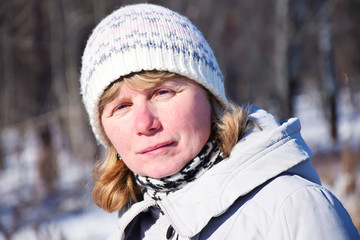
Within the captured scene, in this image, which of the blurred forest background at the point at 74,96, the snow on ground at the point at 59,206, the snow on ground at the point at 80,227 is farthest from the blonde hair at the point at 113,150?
the snow on ground at the point at 80,227

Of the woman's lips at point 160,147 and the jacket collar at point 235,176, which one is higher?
the woman's lips at point 160,147

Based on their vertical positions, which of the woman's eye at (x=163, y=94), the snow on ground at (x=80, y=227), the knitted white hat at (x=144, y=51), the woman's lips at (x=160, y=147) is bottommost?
the snow on ground at (x=80, y=227)

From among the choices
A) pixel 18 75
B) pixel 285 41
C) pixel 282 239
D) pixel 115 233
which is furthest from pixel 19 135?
pixel 18 75

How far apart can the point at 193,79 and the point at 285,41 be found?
14.6ft

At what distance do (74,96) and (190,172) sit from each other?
1034cm

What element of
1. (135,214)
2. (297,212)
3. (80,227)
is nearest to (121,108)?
(135,214)

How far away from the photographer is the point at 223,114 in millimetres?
1571

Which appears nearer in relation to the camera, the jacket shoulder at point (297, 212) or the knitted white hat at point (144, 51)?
the jacket shoulder at point (297, 212)

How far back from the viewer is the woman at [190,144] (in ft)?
4.03

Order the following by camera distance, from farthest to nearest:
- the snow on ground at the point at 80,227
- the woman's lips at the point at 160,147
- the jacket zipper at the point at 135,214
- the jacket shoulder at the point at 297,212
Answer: the snow on ground at the point at 80,227, the jacket zipper at the point at 135,214, the woman's lips at the point at 160,147, the jacket shoulder at the point at 297,212

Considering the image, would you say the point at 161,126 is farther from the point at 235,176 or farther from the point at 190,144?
the point at 235,176

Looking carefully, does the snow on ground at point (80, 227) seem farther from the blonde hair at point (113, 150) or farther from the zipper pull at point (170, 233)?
the zipper pull at point (170, 233)

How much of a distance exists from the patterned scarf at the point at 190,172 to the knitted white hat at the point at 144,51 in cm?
23

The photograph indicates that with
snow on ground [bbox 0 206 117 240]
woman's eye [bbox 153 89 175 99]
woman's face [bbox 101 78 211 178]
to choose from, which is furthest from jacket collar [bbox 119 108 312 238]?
snow on ground [bbox 0 206 117 240]
